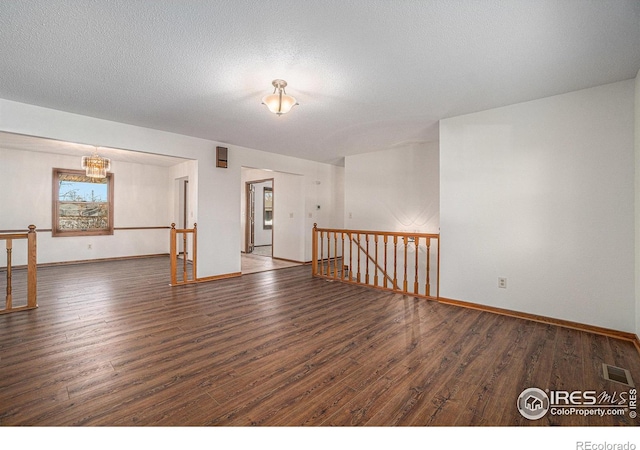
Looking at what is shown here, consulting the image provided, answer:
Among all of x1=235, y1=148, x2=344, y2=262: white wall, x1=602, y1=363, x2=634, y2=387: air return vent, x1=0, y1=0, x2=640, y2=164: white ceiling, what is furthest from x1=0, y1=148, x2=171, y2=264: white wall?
x1=602, y1=363, x2=634, y2=387: air return vent

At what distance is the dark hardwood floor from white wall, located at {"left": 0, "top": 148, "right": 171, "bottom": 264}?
3.41 m

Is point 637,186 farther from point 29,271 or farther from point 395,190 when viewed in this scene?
point 29,271

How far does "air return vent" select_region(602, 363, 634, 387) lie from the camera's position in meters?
2.00

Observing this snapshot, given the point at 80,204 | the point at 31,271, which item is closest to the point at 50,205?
the point at 80,204

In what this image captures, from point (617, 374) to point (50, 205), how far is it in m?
9.26

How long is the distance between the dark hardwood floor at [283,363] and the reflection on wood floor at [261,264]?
2.25m

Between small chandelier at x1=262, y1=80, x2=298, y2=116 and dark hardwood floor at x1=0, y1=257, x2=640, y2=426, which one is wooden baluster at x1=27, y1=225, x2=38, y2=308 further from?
small chandelier at x1=262, y1=80, x2=298, y2=116

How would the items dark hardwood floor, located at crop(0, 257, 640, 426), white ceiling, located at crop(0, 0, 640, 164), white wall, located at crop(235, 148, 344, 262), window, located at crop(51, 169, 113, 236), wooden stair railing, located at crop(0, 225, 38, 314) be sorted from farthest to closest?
white wall, located at crop(235, 148, 344, 262) < window, located at crop(51, 169, 113, 236) < wooden stair railing, located at crop(0, 225, 38, 314) < white ceiling, located at crop(0, 0, 640, 164) < dark hardwood floor, located at crop(0, 257, 640, 426)

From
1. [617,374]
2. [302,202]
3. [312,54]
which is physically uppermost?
[312,54]

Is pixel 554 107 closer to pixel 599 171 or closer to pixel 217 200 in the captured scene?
pixel 599 171

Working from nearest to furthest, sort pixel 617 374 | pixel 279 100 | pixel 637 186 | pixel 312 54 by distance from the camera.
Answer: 1. pixel 617 374
2. pixel 312 54
3. pixel 637 186
4. pixel 279 100

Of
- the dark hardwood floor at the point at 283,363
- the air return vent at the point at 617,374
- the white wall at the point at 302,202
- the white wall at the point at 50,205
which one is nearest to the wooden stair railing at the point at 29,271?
the dark hardwood floor at the point at 283,363

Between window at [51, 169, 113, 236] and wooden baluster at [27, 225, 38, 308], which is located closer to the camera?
wooden baluster at [27, 225, 38, 308]

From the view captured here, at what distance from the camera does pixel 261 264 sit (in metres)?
Result: 6.72
